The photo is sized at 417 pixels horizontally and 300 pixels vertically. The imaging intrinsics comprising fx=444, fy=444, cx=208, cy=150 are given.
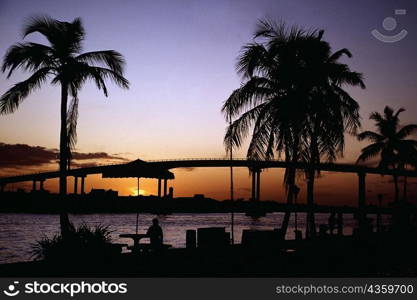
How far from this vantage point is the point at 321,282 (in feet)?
23.8

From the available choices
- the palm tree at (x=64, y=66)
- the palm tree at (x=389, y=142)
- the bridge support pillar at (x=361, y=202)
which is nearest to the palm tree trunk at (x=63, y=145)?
the palm tree at (x=64, y=66)

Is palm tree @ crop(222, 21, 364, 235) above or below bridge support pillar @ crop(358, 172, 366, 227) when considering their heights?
above

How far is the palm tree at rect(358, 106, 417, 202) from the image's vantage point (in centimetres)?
3912

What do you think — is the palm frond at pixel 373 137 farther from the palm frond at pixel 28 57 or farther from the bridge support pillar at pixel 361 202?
the palm frond at pixel 28 57

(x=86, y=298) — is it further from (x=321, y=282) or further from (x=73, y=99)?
(x=73, y=99)

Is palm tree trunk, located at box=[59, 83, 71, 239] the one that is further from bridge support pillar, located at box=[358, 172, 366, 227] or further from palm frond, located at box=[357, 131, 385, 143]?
palm frond, located at box=[357, 131, 385, 143]

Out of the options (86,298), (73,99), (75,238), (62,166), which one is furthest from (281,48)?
(86,298)

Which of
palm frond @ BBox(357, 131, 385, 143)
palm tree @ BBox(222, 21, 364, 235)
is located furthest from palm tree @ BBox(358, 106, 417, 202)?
palm tree @ BBox(222, 21, 364, 235)

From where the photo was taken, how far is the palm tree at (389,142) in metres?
39.1

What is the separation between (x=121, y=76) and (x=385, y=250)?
12.3m

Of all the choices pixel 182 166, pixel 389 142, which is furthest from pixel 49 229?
pixel 389 142

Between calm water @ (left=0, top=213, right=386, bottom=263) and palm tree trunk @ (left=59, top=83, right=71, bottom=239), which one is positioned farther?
calm water @ (left=0, top=213, right=386, bottom=263)

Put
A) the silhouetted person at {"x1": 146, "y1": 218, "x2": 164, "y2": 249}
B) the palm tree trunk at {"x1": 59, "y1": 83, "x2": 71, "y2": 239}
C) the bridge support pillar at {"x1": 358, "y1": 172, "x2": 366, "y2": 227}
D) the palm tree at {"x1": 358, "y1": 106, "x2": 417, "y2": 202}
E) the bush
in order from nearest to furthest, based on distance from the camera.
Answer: the bush
the silhouetted person at {"x1": 146, "y1": 218, "x2": 164, "y2": 249}
the palm tree trunk at {"x1": 59, "y1": 83, "x2": 71, "y2": 239}
the bridge support pillar at {"x1": 358, "y1": 172, "x2": 366, "y2": 227}
the palm tree at {"x1": 358, "y1": 106, "x2": 417, "y2": 202}

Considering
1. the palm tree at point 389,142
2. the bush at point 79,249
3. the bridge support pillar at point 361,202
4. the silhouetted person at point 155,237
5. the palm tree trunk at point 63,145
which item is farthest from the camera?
the palm tree at point 389,142
